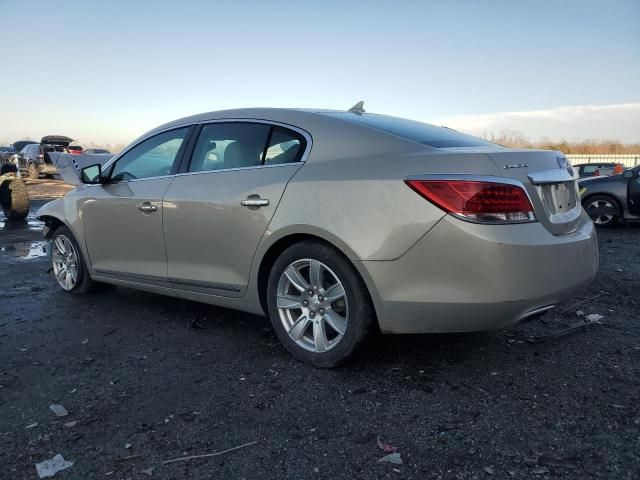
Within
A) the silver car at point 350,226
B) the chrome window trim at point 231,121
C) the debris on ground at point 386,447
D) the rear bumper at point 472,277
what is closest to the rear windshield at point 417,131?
the silver car at point 350,226

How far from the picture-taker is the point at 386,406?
108 inches

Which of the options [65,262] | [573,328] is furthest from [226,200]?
[573,328]

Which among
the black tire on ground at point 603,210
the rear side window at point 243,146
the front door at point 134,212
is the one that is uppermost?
the rear side window at point 243,146

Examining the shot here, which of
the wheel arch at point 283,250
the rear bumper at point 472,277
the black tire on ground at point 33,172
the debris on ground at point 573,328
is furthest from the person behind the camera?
the black tire on ground at point 33,172

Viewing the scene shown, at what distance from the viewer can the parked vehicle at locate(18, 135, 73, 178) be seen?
82.8 feet

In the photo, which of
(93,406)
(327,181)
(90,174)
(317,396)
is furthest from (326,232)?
(90,174)

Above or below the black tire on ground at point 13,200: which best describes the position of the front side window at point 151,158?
above

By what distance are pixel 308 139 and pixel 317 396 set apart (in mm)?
1578

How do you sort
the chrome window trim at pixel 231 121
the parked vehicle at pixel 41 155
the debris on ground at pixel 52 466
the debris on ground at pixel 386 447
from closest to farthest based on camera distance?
1. the debris on ground at pixel 52 466
2. the debris on ground at pixel 386 447
3. the chrome window trim at pixel 231 121
4. the parked vehicle at pixel 41 155

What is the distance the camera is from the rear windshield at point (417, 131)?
3230 millimetres

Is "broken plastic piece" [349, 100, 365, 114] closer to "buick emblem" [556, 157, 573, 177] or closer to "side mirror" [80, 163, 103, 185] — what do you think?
"buick emblem" [556, 157, 573, 177]

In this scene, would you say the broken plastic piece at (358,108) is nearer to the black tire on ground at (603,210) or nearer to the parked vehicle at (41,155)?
the black tire on ground at (603,210)

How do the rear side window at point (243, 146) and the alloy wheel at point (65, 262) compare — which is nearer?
the rear side window at point (243, 146)

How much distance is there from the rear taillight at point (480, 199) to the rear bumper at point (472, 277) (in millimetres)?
52
